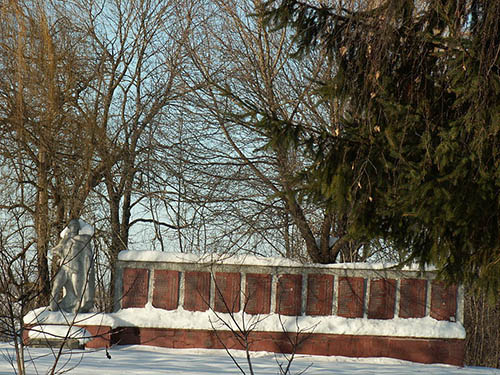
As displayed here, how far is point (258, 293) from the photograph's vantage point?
35.2 feet

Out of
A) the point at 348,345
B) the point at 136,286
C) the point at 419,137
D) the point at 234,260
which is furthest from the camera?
the point at 136,286

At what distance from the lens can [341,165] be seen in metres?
6.73

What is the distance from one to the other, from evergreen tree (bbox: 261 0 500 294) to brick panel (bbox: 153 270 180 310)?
14.4 ft

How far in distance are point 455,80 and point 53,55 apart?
985cm

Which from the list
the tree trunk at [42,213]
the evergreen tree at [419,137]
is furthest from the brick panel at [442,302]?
the tree trunk at [42,213]

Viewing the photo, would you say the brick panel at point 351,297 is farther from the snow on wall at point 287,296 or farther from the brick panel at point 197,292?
the brick panel at point 197,292

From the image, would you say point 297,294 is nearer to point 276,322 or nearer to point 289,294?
point 289,294

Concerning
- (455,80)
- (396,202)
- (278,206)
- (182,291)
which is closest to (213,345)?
(182,291)

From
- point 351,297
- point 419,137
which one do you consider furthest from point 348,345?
point 419,137

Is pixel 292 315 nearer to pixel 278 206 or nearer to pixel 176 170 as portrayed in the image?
pixel 278 206

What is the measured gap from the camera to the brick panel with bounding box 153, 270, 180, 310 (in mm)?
10867

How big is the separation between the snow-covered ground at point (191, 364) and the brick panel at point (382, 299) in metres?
0.68

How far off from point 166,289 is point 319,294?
8.00 ft

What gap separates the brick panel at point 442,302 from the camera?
34.6 ft
